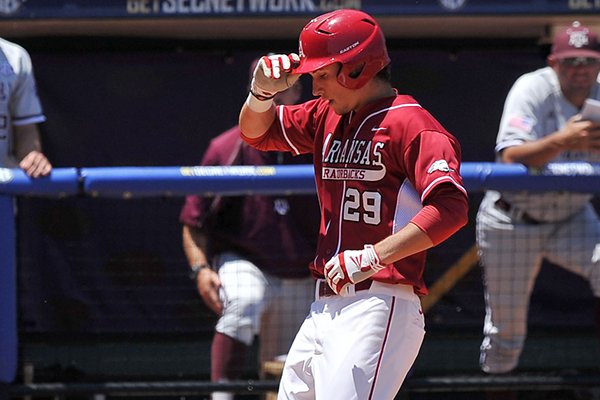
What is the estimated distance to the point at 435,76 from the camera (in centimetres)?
638

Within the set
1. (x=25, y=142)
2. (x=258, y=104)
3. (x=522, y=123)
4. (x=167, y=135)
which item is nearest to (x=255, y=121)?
(x=258, y=104)

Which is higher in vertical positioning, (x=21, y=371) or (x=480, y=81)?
(x=480, y=81)

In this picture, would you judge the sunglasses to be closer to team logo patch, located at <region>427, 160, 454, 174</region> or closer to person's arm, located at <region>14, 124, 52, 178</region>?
team logo patch, located at <region>427, 160, 454, 174</region>

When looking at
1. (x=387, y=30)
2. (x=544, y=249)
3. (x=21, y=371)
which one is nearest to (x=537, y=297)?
(x=544, y=249)

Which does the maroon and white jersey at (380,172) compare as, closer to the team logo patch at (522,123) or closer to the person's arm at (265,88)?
the person's arm at (265,88)

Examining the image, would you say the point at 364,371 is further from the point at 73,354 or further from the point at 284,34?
the point at 284,34

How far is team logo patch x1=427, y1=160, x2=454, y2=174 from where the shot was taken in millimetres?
3342

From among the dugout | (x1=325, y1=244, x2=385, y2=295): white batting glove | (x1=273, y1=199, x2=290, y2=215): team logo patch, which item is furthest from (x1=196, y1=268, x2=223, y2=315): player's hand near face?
(x1=325, y1=244, x2=385, y2=295): white batting glove

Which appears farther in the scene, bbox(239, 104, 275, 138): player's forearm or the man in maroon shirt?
the man in maroon shirt

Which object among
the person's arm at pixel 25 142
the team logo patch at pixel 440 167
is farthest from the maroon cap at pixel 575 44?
the person's arm at pixel 25 142

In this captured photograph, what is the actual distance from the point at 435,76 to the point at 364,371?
3206mm

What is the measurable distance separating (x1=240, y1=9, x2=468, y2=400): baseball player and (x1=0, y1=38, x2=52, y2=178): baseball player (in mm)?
1649

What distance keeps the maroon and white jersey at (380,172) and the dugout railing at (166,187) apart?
0.95 m

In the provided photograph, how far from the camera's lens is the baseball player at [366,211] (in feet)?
11.0
